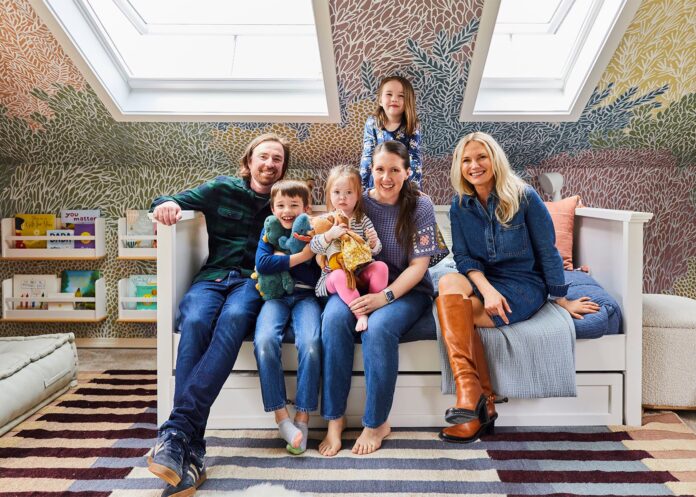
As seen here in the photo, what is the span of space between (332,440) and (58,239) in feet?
6.33

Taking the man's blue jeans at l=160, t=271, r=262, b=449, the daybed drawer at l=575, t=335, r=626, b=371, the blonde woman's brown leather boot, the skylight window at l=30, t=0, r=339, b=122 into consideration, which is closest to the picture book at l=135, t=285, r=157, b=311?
the skylight window at l=30, t=0, r=339, b=122

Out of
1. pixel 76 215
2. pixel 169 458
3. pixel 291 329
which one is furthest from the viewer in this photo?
pixel 76 215

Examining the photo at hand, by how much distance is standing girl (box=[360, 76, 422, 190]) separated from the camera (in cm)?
215

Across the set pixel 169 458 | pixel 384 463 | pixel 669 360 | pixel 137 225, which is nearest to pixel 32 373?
pixel 169 458

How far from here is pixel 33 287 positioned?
2.74m

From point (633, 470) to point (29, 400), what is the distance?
1891mm

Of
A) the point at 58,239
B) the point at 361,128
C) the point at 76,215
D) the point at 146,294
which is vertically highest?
the point at 361,128

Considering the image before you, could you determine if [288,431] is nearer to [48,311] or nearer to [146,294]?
[146,294]

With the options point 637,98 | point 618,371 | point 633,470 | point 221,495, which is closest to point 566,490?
point 633,470

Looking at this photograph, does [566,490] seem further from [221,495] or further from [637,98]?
[637,98]

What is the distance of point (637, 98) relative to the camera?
2.32 meters

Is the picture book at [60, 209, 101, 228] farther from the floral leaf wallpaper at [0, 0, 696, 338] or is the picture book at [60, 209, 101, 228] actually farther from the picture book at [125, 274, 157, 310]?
the picture book at [125, 274, 157, 310]

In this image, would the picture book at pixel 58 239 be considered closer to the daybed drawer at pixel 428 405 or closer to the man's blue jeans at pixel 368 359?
the daybed drawer at pixel 428 405

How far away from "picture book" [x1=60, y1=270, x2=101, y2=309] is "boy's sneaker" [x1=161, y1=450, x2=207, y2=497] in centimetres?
172
